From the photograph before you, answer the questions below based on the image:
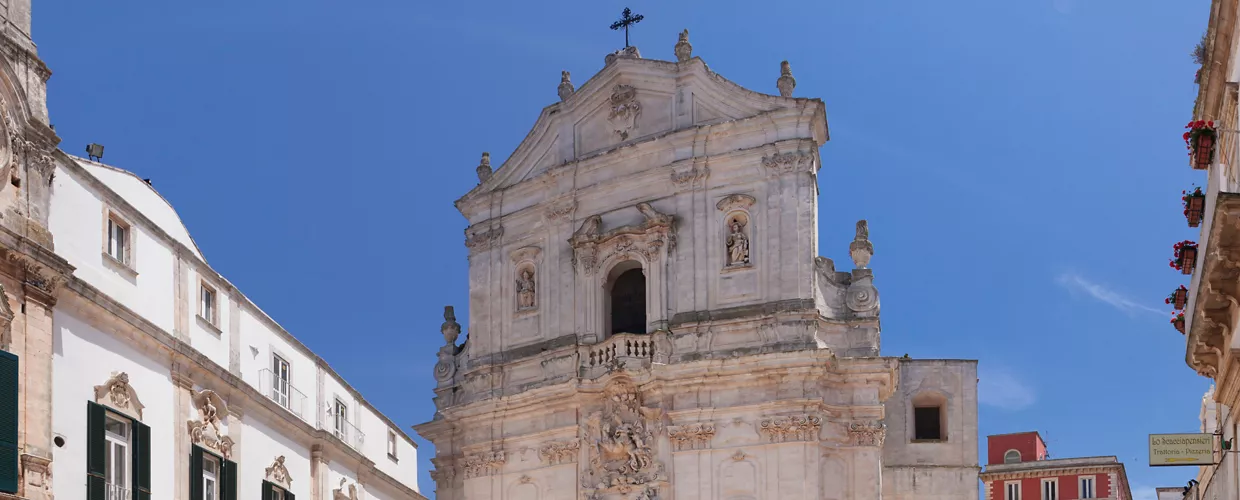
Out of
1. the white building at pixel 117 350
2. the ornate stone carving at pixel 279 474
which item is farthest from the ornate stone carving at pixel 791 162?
the ornate stone carving at pixel 279 474

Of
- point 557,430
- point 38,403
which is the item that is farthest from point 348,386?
point 38,403

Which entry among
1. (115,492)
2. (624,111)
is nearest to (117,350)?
(115,492)

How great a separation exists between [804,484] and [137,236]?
49.1ft

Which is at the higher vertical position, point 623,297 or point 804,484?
point 623,297

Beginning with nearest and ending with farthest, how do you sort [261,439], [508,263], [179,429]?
1. [179,429]
2. [261,439]
3. [508,263]

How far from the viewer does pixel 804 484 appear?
31.4 meters

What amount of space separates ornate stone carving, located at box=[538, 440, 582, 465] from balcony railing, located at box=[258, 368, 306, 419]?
7588 millimetres

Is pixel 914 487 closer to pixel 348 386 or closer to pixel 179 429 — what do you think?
pixel 348 386

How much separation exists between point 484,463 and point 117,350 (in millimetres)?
15264

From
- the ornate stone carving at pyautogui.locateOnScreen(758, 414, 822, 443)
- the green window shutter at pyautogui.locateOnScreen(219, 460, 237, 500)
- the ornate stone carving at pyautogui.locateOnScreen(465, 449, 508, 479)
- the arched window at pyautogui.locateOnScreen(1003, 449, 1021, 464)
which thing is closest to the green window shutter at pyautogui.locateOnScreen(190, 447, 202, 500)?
the green window shutter at pyautogui.locateOnScreen(219, 460, 237, 500)

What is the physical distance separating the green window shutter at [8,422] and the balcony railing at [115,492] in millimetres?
2121

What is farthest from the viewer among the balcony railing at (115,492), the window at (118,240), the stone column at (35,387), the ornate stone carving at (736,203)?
the ornate stone carving at (736,203)

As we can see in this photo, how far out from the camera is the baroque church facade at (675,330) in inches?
1266

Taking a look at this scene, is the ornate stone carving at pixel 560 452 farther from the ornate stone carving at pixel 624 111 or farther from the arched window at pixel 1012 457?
the arched window at pixel 1012 457
